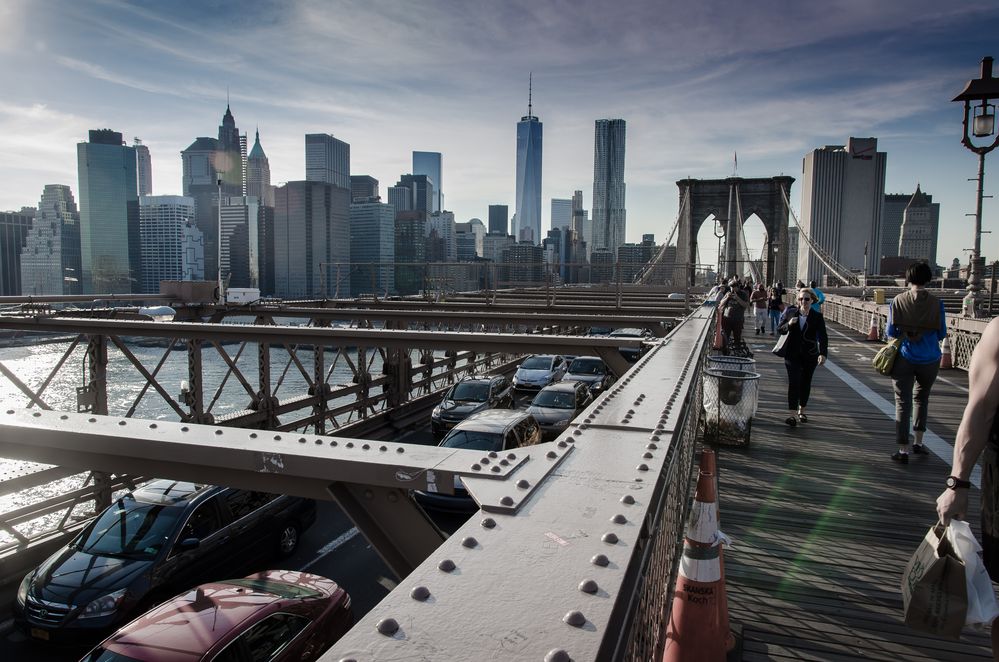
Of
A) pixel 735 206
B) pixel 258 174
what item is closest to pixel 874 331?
pixel 735 206

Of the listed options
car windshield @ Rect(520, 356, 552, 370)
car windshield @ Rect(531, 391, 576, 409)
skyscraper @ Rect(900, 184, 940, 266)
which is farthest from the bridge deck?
skyscraper @ Rect(900, 184, 940, 266)

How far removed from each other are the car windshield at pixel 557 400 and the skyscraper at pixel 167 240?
68.1 meters

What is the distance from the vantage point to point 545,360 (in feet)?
82.1

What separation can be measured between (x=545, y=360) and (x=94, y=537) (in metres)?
18.0

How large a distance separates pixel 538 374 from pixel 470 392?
20.7 feet

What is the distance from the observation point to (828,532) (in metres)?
4.46

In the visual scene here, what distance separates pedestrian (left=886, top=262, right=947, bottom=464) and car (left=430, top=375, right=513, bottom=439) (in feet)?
37.9

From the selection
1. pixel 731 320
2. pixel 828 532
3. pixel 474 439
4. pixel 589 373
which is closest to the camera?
pixel 828 532

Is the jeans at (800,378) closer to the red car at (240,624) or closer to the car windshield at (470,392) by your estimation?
the red car at (240,624)

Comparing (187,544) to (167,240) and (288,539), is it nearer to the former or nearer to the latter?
(288,539)

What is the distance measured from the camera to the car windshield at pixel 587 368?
76.7 feet

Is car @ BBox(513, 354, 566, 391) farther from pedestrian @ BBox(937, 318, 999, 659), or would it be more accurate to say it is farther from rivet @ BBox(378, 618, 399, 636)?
rivet @ BBox(378, 618, 399, 636)

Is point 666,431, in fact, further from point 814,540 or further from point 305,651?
point 305,651

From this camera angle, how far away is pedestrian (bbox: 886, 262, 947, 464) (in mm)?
5695
